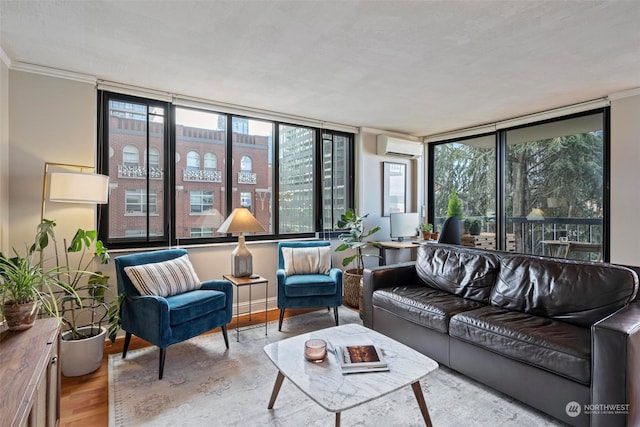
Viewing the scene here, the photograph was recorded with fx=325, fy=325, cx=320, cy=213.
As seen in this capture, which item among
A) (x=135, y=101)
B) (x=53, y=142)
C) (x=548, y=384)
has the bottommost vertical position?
(x=548, y=384)

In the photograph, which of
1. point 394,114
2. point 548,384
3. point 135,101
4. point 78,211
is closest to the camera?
point 548,384

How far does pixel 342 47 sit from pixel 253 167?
1.98m

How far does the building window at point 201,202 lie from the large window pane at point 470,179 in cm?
357

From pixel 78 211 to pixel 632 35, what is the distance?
437 cm

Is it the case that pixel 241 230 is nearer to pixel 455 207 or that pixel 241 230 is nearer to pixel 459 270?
pixel 459 270

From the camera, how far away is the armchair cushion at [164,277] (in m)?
2.55

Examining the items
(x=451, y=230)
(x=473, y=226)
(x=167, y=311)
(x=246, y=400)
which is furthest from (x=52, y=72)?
(x=473, y=226)

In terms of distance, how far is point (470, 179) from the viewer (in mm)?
4855

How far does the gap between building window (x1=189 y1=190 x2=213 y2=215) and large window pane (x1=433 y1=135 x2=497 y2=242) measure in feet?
11.7

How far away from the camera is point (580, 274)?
2.22m

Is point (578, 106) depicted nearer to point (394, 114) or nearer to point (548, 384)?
point (394, 114)

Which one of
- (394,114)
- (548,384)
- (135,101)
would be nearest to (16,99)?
(135,101)

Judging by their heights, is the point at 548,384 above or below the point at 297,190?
below

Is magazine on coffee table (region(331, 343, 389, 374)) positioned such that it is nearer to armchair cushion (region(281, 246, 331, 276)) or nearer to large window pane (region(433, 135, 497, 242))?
armchair cushion (region(281, 246, 331, 276))
